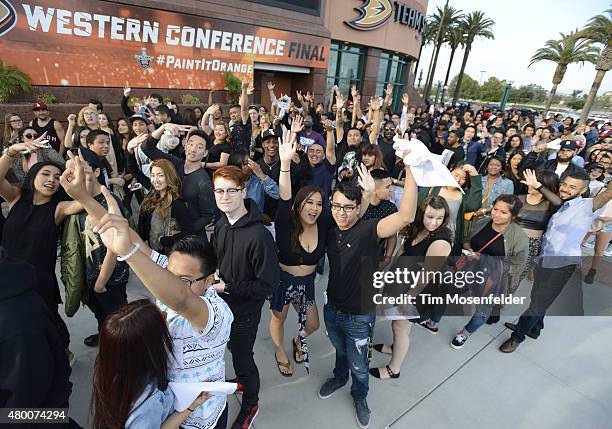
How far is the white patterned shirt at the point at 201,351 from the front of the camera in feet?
4.66

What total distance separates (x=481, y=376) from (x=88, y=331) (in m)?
3.93

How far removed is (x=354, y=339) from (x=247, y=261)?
101cm

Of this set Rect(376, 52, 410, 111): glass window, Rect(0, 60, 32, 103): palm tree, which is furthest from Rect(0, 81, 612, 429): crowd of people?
Rect(376, 52, 410, 111): glass window

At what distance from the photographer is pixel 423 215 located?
2754 millimetres

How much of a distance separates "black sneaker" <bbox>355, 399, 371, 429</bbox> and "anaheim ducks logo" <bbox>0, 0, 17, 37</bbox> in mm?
10679

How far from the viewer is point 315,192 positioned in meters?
2.40

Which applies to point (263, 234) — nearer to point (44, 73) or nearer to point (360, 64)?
point (44, 73)

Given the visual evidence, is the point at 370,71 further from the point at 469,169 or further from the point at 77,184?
the point at 77,184

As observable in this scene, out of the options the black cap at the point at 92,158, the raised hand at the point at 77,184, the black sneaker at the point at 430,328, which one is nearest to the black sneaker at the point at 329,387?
the black sneaker at the point at 430,328

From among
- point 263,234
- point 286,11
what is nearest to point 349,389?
point 263,234

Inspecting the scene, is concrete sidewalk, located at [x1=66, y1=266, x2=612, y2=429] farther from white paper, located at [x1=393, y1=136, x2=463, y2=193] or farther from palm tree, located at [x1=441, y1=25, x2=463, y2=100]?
palm tree, located at [x1=441, y1=25, x2=463, y2=100]

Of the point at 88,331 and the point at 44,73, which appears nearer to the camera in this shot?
the point at 88,331

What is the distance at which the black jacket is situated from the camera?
1329mm

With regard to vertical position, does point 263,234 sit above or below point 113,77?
below
